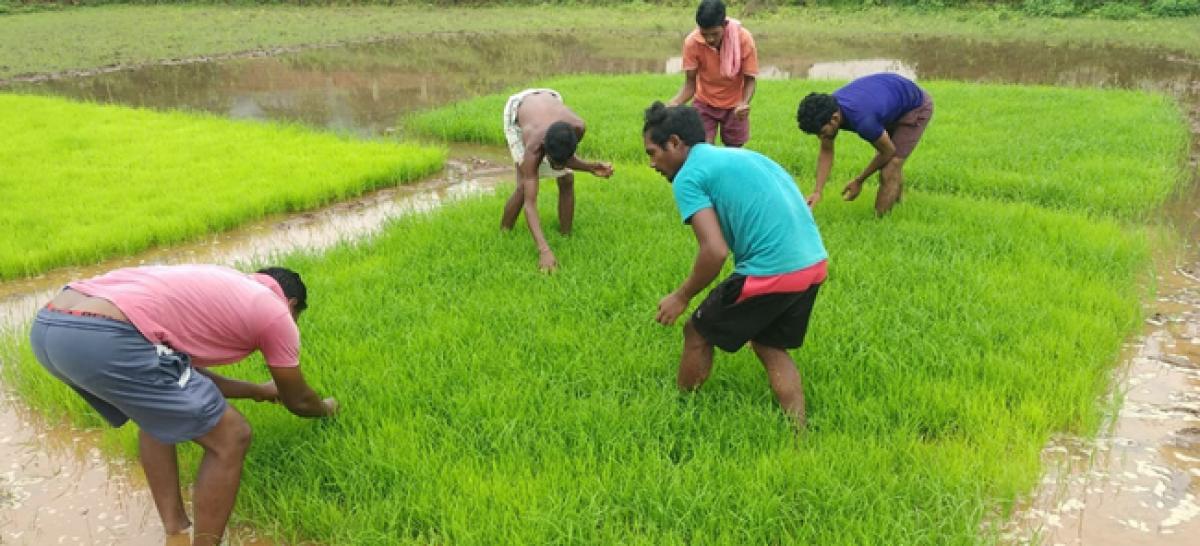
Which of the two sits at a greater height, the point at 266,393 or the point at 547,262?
the point at 266,393

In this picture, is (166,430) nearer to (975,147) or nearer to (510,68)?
(975,147)

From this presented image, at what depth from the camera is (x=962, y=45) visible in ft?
62.1

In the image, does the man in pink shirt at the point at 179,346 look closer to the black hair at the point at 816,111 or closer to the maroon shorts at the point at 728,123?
the black hair at the point at 816,111

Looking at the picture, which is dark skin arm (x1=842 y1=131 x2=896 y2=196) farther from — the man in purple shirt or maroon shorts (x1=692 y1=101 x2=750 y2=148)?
maroon shorts (x1=692 y1=101 x2=750 y2=148)

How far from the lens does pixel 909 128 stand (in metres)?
5.44

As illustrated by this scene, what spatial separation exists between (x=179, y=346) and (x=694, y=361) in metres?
1.82

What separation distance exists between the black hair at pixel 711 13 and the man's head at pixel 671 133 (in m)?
2.56

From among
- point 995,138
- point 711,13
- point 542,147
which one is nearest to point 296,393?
point 542,147

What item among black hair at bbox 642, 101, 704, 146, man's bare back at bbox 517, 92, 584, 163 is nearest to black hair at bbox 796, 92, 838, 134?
man's bare back at bbox 517, 92, 584, 163

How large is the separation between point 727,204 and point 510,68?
577 inches

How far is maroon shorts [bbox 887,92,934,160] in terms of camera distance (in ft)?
17.8

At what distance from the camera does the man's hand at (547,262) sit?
182 inches

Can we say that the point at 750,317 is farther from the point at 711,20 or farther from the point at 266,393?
the point at 711,20

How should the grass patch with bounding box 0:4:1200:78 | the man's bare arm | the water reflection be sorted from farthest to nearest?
the grass patch with bounding box 0:4:1200:78 → the water reflection → the man's bare arm
